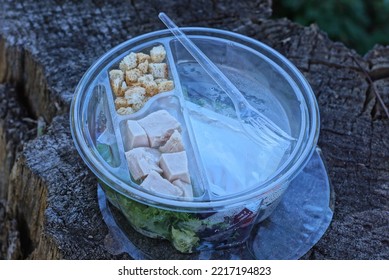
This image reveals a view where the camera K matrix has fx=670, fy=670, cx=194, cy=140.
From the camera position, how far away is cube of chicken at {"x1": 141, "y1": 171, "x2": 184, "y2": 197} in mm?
1229

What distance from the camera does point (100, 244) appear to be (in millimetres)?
1320

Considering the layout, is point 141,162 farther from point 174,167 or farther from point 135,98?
point 135,98

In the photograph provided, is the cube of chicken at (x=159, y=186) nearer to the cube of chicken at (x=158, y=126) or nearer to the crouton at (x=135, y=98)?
the cube of chicken at (x=158, y=126)

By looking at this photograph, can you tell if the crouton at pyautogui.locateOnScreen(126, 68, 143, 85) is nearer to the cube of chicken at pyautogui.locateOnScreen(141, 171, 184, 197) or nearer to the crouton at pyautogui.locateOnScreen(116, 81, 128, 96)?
the crouton at pyautogui.locateOnScreen(116, 81, 128, 96)

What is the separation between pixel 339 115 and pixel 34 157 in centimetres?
70

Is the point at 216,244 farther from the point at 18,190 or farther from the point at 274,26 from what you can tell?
the point at 274,26

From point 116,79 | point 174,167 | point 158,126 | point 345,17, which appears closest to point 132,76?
point 116,79

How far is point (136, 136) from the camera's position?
130 cm

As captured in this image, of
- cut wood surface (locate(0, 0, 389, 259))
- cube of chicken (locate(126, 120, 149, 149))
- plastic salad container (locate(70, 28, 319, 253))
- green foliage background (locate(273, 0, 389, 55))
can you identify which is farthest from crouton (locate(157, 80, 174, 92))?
green foliage background (locate(273, 0, 389, 55))

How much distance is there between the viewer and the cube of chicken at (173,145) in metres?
1.30

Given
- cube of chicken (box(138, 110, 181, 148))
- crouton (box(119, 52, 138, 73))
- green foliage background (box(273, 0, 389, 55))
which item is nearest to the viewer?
cube of chicken (box(138, 110, 181, 148))

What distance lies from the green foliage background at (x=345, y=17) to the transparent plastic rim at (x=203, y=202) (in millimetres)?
805

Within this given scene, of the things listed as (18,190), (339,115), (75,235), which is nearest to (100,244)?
(75,235)

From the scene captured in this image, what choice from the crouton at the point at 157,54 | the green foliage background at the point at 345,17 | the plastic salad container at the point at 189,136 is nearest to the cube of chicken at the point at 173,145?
the plastic salad container at the point at 189,136
